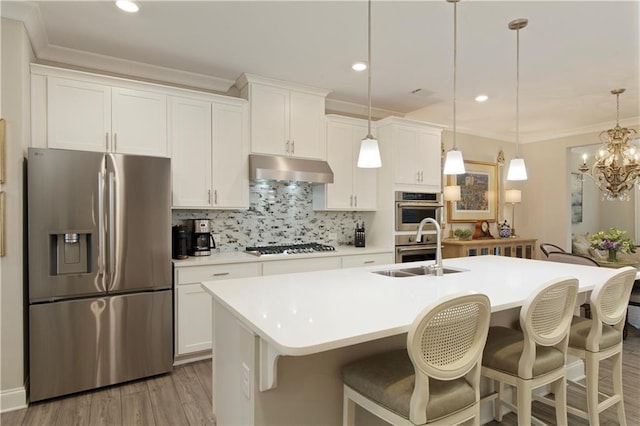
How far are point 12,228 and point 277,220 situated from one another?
91.3 inches

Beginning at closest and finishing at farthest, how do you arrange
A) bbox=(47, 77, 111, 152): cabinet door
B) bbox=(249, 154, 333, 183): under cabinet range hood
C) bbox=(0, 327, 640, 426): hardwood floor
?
bbox=(0, 327, 640, 426): hardwood floor < bbox=(47, 77, 111, 152): cabinet door < bbox=(249, 154, 333, 183): under cabinet range hood

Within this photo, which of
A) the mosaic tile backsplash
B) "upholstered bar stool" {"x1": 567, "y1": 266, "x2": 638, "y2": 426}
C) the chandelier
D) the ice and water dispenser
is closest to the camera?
"upholstered bar stool" {"x1": 567, "y1": 266, "x2": 638, "y2": 426}

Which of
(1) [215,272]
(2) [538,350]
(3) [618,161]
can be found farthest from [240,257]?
(3) [618,161]

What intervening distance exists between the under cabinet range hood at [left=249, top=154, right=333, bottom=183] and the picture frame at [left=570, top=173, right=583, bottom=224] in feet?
19.0

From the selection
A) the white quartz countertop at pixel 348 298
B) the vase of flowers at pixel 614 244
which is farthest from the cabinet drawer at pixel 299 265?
the vase of flowers at pixel 614 244

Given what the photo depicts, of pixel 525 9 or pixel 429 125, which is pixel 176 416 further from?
pixel 429 125

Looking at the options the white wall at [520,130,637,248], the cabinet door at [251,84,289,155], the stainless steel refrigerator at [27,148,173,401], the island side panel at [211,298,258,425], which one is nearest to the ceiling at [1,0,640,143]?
Answer: the cabinet door at [251,84,289,155]

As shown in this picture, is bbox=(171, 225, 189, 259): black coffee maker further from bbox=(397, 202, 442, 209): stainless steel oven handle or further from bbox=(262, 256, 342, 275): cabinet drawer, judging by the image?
bbox=(397, 202, 442, 209): stainless steel oven handle

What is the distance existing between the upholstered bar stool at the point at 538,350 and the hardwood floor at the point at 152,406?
0.70 m

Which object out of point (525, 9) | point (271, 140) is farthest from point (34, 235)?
point (525, 9)

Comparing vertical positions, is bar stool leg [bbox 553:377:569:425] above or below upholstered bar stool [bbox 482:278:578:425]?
below

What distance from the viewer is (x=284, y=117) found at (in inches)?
151

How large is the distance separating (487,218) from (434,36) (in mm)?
3959

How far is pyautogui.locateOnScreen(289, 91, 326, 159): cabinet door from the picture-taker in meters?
3.90
